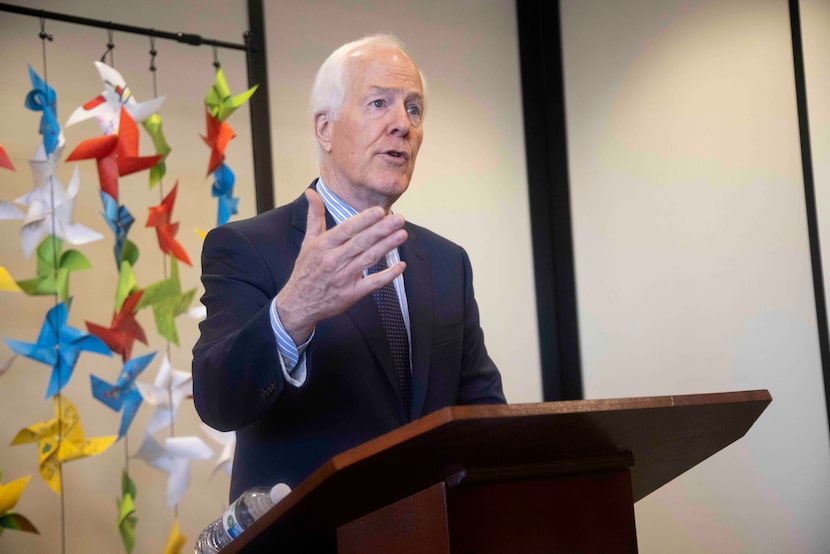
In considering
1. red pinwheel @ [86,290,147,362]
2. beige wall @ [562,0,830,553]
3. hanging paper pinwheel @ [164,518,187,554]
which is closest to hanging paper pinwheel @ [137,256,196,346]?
red pinwheel @ [86,290,147,362]

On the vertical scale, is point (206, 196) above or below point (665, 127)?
below

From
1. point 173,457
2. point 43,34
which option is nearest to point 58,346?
point 173,457

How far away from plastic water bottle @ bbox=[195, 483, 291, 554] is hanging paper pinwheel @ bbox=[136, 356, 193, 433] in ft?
4.14

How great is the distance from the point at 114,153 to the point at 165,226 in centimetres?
25

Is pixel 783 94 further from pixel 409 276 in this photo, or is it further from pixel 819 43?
pixel 409 276

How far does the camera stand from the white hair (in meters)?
1.92

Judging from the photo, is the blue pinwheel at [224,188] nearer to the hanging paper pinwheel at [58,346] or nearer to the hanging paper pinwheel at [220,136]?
the hanging paper pinwheel at [220,136]

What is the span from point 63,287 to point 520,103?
2.32m

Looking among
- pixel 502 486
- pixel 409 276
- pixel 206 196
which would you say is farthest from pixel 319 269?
pixel 206 196

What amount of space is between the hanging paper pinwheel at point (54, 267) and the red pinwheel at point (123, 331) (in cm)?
13

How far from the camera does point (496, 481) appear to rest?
1037mm

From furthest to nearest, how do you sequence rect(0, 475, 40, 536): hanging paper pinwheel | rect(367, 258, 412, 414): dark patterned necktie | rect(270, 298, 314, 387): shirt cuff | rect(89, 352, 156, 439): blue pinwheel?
rect(89, 352, 156, 439): blue pinwheel, rect(0, 475, 40, 536): hanging paper pinwheel, rect(367, 258, 412, 414): dark patterned necktie, rect(270, 298, 314, 387): shirt cuff

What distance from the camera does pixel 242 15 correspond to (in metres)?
3.41

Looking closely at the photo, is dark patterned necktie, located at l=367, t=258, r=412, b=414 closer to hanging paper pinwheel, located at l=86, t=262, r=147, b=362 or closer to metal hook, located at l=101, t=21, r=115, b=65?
hanging paper pinwheel, located at l=86, t=262, r=147, b=362
